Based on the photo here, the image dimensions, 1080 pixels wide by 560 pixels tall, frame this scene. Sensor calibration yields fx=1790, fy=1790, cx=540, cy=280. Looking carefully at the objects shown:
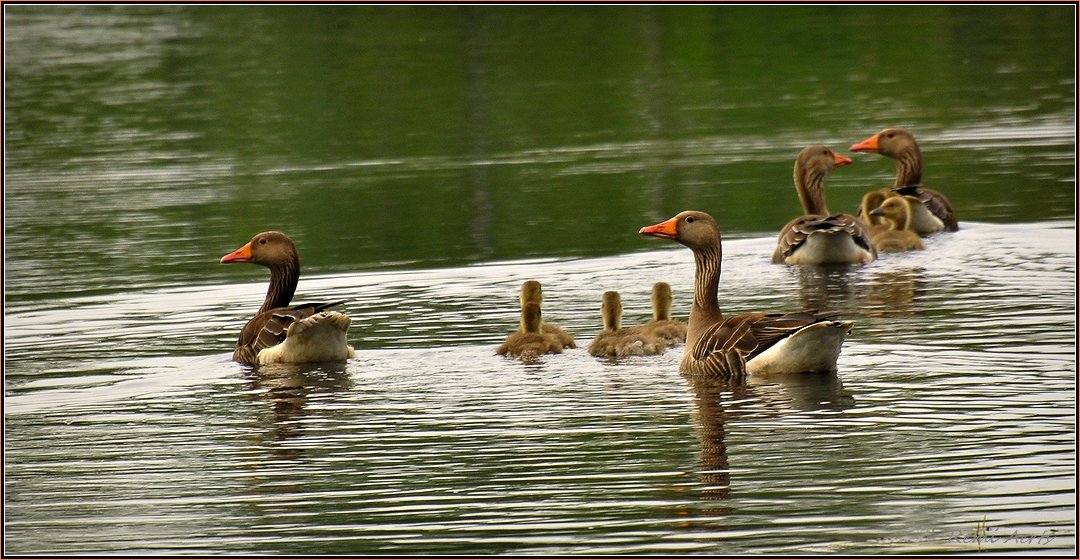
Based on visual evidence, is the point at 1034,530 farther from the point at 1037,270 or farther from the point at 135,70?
the point at 135,70

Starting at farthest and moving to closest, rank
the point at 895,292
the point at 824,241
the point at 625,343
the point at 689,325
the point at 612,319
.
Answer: the point at 824,241 → the point at 895,292 → the point at 612,319 → the point at 625,343 → the point at 689,325

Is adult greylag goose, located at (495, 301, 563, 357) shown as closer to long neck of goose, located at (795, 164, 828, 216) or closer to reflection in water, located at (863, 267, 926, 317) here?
reflection in water, located at (863, 267, 926, 317)

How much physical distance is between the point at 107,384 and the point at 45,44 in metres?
41.8

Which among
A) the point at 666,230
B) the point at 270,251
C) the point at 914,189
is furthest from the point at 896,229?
the point at 270,251

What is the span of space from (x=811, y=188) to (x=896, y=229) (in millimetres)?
1114

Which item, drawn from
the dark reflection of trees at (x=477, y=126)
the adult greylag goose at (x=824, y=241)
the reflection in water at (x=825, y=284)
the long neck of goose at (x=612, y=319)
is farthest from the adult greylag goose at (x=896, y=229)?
the long neck of goose at (x=612, y=319)

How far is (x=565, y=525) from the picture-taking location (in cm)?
949

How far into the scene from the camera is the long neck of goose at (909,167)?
→ 22.6 m

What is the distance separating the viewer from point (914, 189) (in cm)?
2131

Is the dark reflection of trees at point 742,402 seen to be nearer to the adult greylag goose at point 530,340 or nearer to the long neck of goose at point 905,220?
the adult greylag goose at point 530,340

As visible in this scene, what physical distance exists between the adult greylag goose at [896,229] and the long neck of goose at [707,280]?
6.04m

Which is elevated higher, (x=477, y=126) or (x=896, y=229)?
(x=477, y=126)

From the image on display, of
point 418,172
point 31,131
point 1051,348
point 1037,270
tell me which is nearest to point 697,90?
point 418,172

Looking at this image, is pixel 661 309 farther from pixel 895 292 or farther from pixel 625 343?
pixel 895 292
